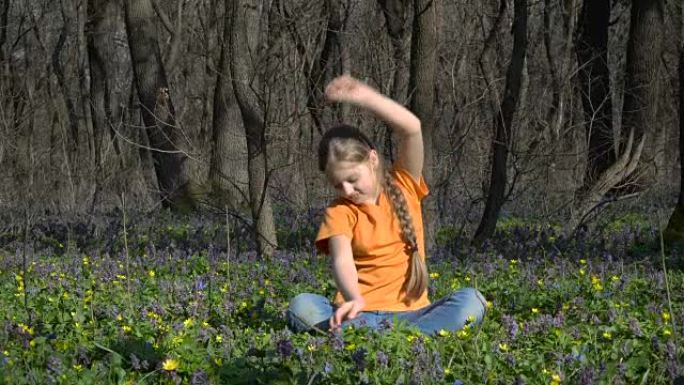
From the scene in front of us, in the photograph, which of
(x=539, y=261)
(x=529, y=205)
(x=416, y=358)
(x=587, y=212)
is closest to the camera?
(x=416, y=358)

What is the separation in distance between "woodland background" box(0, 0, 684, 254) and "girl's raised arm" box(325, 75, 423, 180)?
3508 millimetres

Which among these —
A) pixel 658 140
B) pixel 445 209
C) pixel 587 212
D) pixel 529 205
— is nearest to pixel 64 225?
pixel 445 209

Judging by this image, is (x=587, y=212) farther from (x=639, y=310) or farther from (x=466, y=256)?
(x=639, y=310)

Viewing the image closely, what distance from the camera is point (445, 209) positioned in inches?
566

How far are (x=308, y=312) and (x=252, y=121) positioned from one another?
4.19 meters

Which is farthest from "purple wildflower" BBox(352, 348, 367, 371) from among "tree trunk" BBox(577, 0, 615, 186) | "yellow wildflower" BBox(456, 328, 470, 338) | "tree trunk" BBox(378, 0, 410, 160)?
"tree trunk" BBox(577, 0, 615, 186)

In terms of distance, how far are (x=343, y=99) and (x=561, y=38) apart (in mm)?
22617

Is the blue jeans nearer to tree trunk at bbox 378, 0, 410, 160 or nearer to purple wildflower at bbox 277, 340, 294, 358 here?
purple wildflower at bbox 277, 340, 294, 358

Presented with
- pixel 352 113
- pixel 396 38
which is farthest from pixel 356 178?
pixel 396 38

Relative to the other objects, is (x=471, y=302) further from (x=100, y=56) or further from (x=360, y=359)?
(x=100, y=56)

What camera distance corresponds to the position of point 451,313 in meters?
5.47

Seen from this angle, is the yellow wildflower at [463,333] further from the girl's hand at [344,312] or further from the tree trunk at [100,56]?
the tree trunk at [100,56]

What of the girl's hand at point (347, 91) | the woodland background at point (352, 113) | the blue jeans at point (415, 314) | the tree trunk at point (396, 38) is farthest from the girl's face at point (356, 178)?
the tree trunk at point (396, 38)

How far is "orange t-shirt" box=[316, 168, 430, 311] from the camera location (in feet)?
18.2
